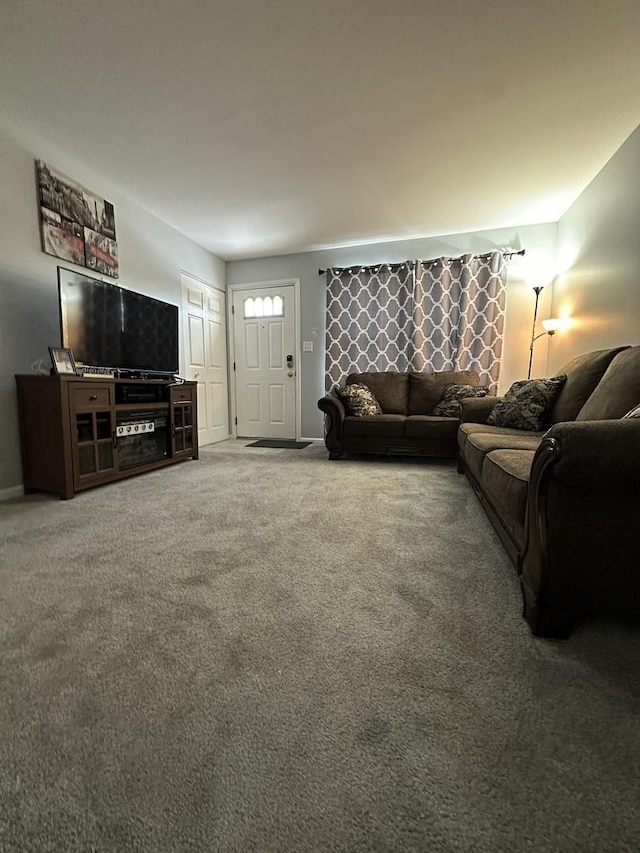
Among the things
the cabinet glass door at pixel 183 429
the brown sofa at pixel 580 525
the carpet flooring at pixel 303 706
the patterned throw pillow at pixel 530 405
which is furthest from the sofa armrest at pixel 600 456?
the cabinet glass door at pixel 183 429

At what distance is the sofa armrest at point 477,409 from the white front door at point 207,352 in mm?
3004

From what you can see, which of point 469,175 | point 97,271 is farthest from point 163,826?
point 469,175

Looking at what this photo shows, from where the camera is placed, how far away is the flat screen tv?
2.49m

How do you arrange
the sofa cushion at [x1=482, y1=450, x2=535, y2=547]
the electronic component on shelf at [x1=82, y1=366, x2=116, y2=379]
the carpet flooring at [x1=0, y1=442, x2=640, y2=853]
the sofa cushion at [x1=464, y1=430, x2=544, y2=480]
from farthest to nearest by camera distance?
the electronic component on shelf at [x1=82, y1=366, x2=116, y2=379], the sofa cushion at [x1=464, y1=430, x2=544, y2=480], the sofa cushion at [x1=482, y1=450, x2=535, y2=547], the carpet flooring at [x1=0, y1=442, x2=640, y2=853]

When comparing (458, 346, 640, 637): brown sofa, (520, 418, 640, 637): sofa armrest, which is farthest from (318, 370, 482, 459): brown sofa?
(520, 418, 640, 637): sofa armrest

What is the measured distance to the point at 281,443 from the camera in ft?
15.2

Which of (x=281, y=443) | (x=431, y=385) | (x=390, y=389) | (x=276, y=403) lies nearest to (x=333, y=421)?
(x=390, y=389)

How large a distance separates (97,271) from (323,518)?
2.73 m

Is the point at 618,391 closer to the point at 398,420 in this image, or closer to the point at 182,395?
the point at 398,420

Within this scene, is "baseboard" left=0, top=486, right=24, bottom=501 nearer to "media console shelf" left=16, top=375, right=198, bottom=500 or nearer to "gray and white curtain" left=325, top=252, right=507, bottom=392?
"media console shelf" left=16, top=375, right=198, bottom=500

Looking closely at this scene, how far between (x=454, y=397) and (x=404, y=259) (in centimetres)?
186

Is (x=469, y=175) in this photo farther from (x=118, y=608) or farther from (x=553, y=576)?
(x=118, y=608)

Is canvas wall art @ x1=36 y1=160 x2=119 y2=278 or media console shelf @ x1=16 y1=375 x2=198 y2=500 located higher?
canvas wall art @ x1=36 y1=160 x2=119 y2=278

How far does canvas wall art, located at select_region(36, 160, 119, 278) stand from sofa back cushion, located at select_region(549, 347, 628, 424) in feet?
11.8
